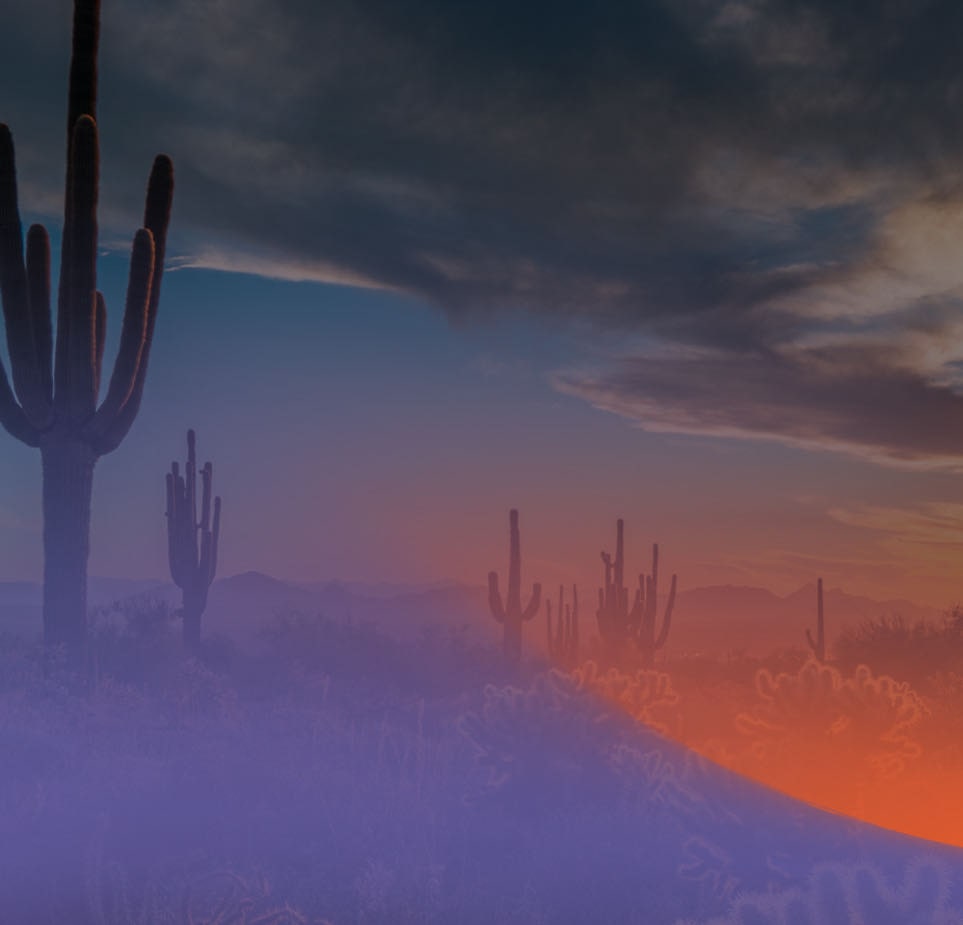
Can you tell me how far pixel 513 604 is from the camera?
35594 millimetres

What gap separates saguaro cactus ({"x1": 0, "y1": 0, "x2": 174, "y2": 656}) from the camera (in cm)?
1467

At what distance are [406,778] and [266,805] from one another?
1.53m

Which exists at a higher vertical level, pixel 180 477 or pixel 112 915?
pixel 180 477

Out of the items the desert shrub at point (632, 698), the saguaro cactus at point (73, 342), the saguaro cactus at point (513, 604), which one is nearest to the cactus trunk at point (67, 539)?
the saguaro cactus at point (73, 342)

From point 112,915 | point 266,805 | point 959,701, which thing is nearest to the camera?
point 112,915

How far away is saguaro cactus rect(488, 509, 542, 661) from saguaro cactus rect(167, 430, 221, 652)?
1007cm

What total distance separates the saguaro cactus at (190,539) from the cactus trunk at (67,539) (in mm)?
11171

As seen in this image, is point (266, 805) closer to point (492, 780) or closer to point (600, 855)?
point (492, 780)

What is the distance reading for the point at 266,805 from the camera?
10.1 metres

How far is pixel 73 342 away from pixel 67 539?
2.79 meters

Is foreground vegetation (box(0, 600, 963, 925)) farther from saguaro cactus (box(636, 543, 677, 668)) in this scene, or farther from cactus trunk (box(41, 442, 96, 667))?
saguaro cactus (box(636, 543, 677, 668))

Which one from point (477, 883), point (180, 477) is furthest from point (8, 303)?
point (180, 477)

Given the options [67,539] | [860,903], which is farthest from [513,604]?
[860,903]

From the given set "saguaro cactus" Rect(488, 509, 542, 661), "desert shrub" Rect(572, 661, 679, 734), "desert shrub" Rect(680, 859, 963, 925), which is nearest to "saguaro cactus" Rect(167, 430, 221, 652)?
"saguaro cactus" Rect(488, 509, 542, 661)
